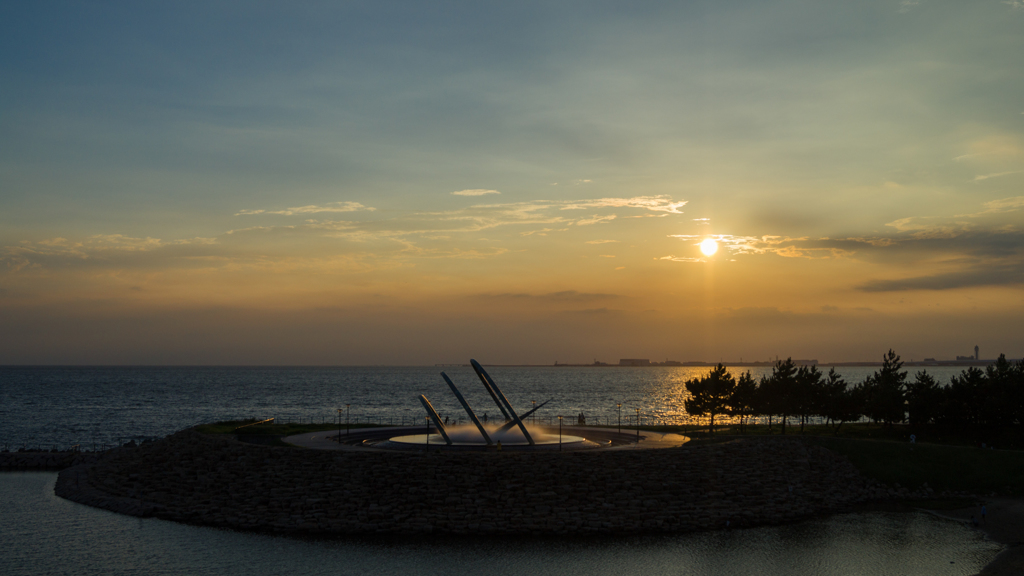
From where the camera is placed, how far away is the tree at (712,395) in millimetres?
70312

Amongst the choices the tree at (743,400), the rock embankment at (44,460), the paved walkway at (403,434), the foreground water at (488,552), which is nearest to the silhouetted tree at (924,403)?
the tree at (743,400)

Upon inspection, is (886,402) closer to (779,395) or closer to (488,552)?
(779,395)

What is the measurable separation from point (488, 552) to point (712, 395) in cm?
4040

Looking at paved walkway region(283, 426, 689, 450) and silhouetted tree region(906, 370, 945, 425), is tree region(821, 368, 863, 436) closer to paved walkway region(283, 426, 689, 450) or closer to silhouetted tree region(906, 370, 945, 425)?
silhouetted tree region(906, 370, 945, 425)

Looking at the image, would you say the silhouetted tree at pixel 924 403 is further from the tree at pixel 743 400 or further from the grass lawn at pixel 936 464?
the tree at pixel 743 400

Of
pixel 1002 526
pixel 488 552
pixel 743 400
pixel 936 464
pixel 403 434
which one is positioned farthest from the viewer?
pixel 743 400

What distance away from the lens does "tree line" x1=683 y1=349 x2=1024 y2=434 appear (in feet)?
220

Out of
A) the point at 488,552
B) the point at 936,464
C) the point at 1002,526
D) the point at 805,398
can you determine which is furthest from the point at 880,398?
the point at 488,552

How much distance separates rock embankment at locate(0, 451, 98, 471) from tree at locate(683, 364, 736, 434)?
5671cm

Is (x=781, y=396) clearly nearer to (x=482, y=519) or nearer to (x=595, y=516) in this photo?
(x=595, y=516)

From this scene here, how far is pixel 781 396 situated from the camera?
72000 mm

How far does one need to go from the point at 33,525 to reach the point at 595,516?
32.8 meters

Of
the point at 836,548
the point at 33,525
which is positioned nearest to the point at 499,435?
the point at 836,548

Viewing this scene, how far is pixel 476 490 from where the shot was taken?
42719 mm
